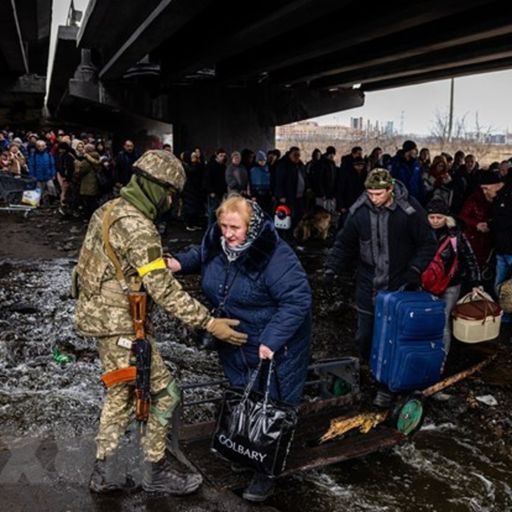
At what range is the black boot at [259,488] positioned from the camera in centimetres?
357

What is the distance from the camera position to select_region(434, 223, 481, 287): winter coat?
16.8 feet

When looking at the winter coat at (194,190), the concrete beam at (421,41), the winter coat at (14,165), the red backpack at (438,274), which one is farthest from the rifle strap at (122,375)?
the winter coat at (14,165)

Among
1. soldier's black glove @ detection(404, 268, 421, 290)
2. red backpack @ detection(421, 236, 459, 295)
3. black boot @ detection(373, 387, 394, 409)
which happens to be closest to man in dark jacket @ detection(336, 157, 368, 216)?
red backpack @ detection(421, 236, 459, 295)

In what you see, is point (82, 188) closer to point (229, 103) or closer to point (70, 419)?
point (229, 103)

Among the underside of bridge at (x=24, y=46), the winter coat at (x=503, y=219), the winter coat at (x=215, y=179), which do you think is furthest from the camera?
the underside of bridge at (x=24, y=46)

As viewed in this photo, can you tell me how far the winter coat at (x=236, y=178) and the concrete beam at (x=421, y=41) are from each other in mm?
3779

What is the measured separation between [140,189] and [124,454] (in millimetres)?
1764

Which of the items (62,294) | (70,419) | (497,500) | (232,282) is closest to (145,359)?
(232,282)

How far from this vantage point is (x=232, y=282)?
3.53 m

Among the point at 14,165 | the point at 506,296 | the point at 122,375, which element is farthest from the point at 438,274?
the point at 14,165

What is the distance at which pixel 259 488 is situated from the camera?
11.8 ft

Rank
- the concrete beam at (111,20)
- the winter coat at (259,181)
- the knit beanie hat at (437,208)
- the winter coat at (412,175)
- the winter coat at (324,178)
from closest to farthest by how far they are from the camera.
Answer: the knit beanie hat at (437,208)
the concrete beam at (111,20)
the winter coat at (412,175)
the winter coat at (259,181)
the winter coat at (324,178)

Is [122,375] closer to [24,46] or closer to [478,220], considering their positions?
[478,220]

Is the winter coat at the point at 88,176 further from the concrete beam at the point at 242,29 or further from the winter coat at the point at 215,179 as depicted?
the concrete beam at the point at 242,29
